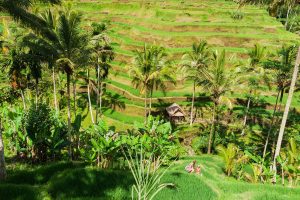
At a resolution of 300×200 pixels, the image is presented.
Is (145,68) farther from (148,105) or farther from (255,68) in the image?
(255,68)

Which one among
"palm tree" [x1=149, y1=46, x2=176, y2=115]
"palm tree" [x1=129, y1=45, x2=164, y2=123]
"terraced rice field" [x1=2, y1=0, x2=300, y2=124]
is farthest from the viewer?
"terraced rice field" [x1=2, y1=0, x2=300, y2=124]

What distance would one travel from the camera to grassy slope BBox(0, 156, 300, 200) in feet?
35.0

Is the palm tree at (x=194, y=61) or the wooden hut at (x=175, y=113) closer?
the palm tree at (x=194, y=61)

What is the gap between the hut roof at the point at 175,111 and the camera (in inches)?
1114

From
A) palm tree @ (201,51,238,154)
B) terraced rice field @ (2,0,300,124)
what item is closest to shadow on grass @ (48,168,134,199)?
palm tree @ (201,51,238,154)

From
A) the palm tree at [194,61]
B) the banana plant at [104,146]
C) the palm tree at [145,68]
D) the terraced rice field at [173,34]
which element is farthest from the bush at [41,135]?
the terraced rice field at [173,34]

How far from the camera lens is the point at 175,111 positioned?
93.0ft

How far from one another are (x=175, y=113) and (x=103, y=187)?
1782 cm

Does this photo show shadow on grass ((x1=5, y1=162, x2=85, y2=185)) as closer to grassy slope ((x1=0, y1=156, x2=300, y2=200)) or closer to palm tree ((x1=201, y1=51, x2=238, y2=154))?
grassy slope ((x1=0, y1=156, x2=300, y2=200))

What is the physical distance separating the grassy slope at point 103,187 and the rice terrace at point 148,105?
5 cm

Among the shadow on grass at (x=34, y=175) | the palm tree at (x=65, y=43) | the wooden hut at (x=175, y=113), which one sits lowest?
the wooden hut at (x=175, y=113)

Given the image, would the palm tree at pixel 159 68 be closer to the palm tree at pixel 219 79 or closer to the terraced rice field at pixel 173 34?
the terraced rice field at pixel 173 34

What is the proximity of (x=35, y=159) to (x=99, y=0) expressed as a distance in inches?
1695

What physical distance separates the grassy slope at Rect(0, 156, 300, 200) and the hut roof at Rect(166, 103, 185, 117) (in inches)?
614
